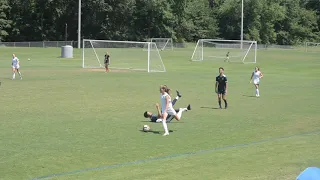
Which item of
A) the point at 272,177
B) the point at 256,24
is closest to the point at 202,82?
the point at 272,177

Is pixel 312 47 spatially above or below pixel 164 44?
below

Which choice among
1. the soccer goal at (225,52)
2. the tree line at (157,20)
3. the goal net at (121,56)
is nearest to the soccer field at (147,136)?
the goal net at (121,56)

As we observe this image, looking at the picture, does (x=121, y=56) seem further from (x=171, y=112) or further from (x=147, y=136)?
(x=147, y=136)

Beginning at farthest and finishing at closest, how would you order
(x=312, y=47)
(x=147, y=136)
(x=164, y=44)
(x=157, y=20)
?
(x=312, y=47), (x=157, y=20), (x=164, y=44), (x=147, y=136)

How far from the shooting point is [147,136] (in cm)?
1565

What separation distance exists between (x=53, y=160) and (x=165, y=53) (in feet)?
210

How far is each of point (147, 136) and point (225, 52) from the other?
55.9m

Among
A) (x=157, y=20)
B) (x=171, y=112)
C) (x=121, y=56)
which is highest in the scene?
(x=157, y=20)

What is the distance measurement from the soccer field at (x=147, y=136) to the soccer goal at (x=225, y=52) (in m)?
36.1

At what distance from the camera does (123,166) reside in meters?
11.7

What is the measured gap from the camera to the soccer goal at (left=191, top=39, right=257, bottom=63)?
66.1 meters

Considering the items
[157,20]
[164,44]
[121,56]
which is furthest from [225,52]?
[157,20]

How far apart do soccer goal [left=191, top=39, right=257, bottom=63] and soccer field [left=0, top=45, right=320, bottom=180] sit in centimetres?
3615

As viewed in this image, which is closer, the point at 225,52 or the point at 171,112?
the point at 171,112
